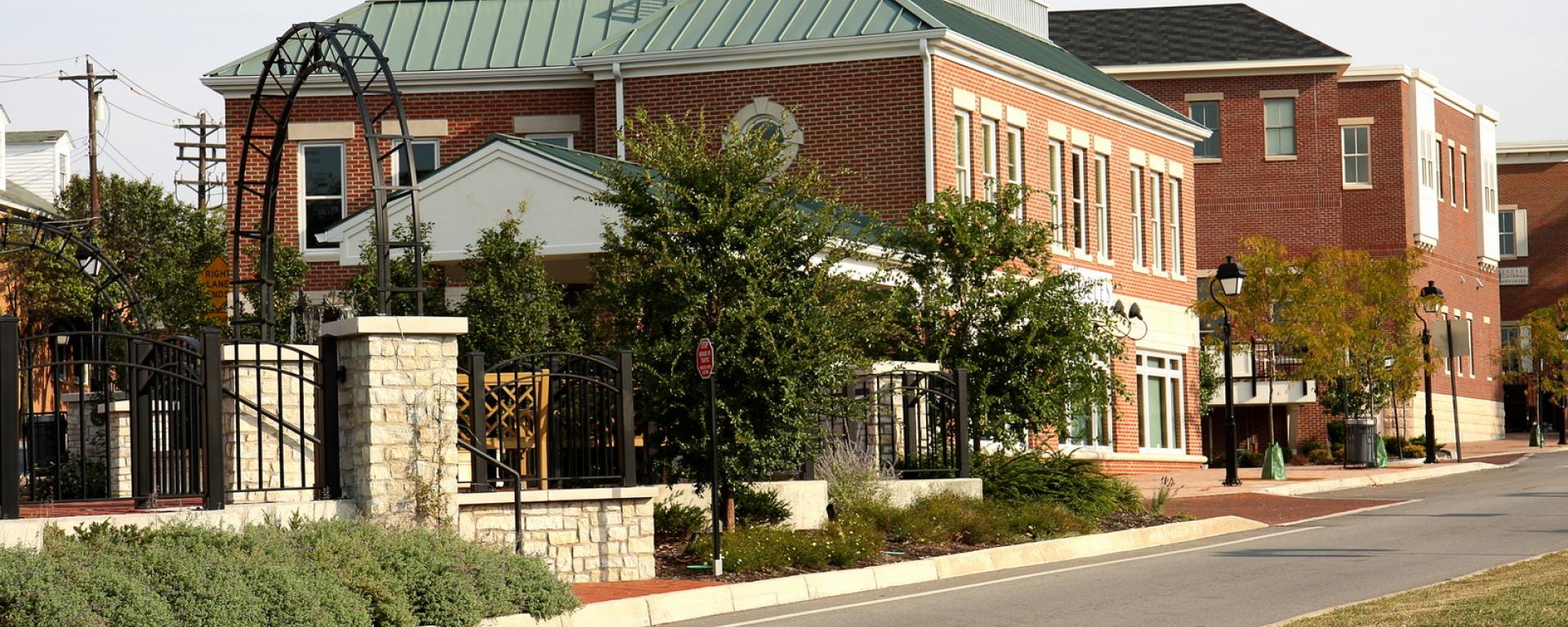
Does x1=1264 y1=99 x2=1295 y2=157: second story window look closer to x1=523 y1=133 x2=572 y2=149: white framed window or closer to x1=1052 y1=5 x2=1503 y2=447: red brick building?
x1=1052 y1=5 x2=1503 y2=447: red brick building

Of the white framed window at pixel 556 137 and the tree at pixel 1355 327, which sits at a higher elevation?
the white framed window at pixel 556 137

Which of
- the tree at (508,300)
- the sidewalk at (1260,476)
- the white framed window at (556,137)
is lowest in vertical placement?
the sidewalk at (1260,476)

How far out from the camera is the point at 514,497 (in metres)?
16.1

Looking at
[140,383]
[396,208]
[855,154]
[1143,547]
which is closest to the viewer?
[140,383]

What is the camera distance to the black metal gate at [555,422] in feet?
56.1

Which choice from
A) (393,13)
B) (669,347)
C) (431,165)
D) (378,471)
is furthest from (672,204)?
(393,13)

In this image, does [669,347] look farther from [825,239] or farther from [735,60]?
[735,60]

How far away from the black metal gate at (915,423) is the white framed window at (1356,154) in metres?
34.9

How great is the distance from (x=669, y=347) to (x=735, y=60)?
13780mm

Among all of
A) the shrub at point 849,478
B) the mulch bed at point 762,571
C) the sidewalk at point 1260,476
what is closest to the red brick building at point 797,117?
the sidewalk at point 1260,476

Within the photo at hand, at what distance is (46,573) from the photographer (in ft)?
37.6

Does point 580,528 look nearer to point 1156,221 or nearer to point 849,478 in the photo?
point 849,478

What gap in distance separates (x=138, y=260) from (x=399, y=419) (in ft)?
118

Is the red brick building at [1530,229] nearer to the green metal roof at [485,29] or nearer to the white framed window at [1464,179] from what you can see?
the white framed window at [1464,179]
